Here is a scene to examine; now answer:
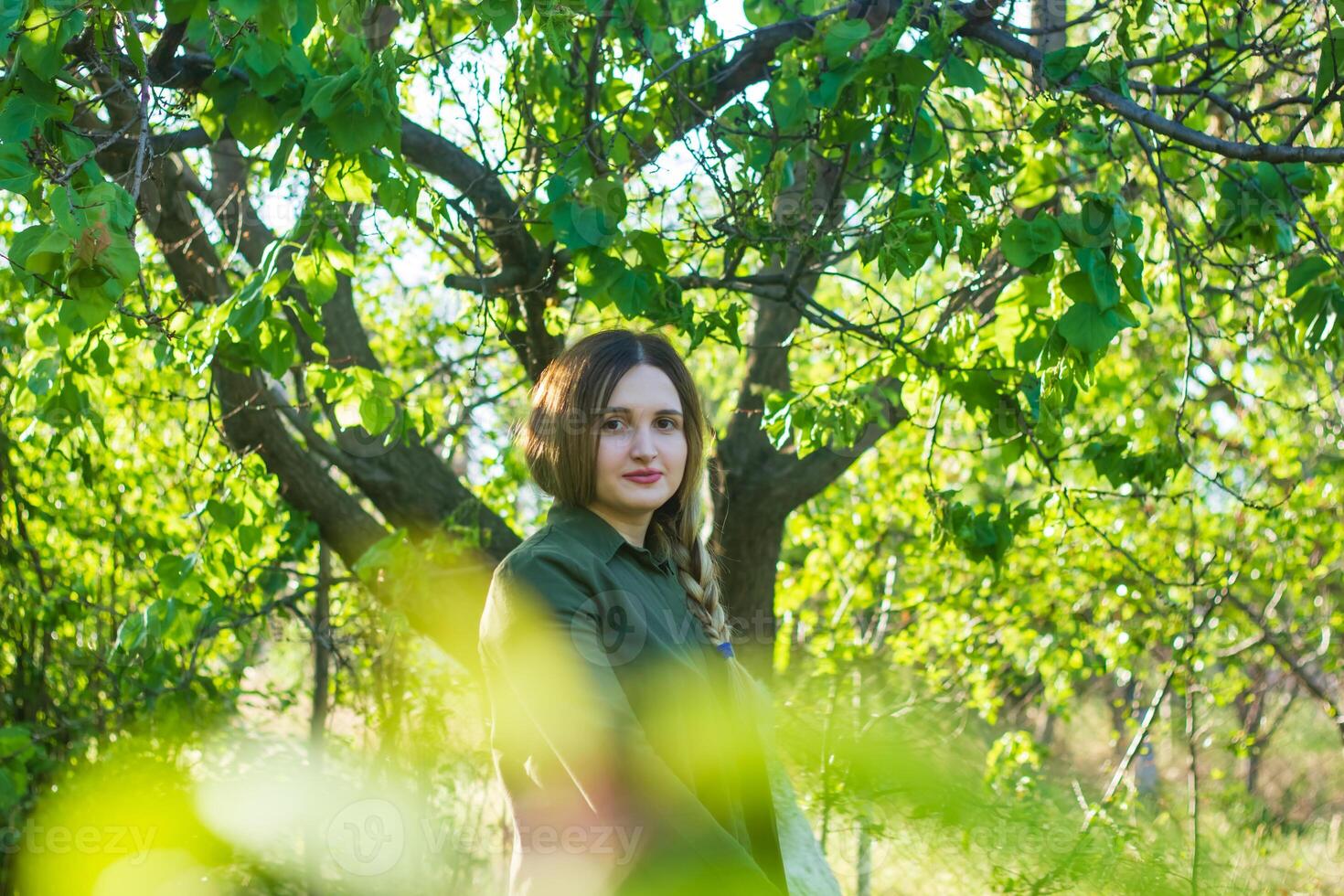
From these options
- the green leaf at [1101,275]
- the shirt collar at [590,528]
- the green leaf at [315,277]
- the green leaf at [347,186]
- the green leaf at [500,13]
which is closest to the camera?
the shirt collar at [590,528]

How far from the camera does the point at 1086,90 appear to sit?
117 inches

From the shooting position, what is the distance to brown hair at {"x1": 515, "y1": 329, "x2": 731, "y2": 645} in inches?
79.4

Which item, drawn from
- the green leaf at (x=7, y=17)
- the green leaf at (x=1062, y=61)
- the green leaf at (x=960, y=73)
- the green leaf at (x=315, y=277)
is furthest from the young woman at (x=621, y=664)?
the green leaf at (x=1062, y=61)

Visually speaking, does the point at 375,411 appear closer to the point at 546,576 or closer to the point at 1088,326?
the point at 546,576

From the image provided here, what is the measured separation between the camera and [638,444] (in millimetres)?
2018

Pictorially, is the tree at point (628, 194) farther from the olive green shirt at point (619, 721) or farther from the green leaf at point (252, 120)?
the olive green shirt at point (619, 721)

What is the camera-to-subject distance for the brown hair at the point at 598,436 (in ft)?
6.62

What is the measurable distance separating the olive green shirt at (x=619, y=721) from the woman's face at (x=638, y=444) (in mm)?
60

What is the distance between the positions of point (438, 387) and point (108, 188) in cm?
551

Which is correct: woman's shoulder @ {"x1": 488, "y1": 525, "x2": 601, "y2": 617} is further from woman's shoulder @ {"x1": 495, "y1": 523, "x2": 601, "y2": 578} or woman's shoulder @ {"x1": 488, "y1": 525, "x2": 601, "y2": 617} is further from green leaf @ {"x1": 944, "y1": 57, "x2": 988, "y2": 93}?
green leaf @ {"x1": 944, "y1": 57, "x2": 988, "y2": 93}

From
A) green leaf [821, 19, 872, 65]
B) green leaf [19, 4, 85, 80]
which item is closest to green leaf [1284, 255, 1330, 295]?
green leaf [821, 19, 872, 65]

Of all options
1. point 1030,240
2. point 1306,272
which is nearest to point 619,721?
point 1030,240

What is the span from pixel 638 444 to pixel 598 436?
69mm

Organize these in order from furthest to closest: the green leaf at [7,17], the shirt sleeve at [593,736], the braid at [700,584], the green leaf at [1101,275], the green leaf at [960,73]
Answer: the green leaf at [960,73] < the green leaf at [1101,275] < the braid at [700,584] < the green leaf at [7,17] < the shirt sleeve at [593,736]
